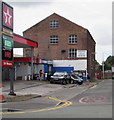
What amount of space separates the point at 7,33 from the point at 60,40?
3381 centimetres

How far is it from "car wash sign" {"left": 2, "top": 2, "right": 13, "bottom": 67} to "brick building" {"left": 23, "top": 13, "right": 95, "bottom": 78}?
31.8 metres

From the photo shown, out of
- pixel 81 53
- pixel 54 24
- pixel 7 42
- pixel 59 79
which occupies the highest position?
pixel 54 24

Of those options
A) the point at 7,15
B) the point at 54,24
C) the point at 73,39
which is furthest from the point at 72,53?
the point at 7,15

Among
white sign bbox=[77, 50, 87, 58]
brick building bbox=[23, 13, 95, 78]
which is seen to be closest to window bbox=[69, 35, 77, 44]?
brick building bbox=[23, 13, 95, 78]

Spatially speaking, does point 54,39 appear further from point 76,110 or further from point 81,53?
point 76,110

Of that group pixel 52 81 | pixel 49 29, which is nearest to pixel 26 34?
pixel 49 29

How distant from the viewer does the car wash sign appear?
1548 centimetres

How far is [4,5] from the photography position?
50.2 ft

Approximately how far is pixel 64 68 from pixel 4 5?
33.0 m

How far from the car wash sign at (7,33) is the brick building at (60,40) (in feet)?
104

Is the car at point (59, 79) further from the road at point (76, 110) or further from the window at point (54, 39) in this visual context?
the window at point (54, 39)

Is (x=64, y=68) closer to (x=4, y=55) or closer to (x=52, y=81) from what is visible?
(x=52, y=81)

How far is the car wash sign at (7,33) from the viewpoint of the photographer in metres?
15.5

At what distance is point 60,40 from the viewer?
49.7 m
